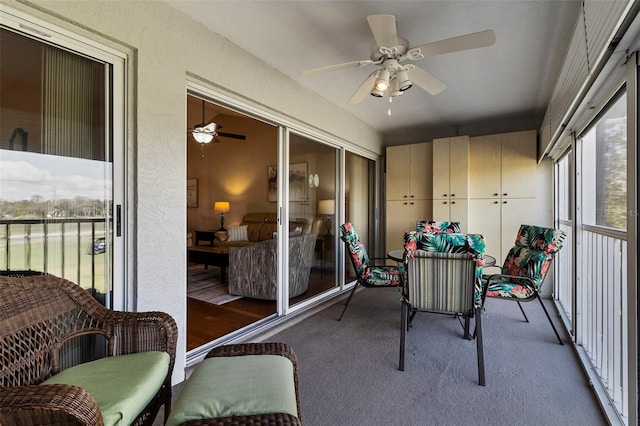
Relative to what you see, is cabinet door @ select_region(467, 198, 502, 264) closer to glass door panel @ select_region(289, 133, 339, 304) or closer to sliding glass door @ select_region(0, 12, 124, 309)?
glass door panel @ select_region(289, 133, 339, 304)

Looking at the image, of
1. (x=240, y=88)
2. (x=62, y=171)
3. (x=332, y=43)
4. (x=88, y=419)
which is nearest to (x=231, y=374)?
(x=88, y=419)

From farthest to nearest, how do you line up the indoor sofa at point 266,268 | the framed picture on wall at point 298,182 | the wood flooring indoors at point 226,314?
the indoor sofa at point 266,268 → the framed picture on wall at point 298,182 → the wood flooring indoors at point 226,314

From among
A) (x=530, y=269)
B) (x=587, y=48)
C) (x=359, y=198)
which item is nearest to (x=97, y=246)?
(x=587, y=48)

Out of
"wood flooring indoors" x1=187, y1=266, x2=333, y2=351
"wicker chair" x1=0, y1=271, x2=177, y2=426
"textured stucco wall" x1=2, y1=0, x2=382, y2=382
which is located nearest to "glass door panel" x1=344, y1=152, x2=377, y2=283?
"wood flooring indoors" x1=187, y1=266, x2=333, y2=351

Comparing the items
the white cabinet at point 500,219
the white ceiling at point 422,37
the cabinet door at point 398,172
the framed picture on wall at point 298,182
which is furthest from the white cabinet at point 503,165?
the framed picture on wall at point 298,182

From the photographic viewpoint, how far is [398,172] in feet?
16.6

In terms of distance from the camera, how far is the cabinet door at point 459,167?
14.4 ft

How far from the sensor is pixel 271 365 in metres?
1.30

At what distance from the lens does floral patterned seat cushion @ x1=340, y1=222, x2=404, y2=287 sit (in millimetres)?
3078

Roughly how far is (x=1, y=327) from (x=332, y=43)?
8.42 ft

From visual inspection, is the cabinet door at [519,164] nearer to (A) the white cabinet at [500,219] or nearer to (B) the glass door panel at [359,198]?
(A) the white cabinet at [500,219]

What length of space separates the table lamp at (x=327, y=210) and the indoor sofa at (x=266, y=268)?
327 millimetres

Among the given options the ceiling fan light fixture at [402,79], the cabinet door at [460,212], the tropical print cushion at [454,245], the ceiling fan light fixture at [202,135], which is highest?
the ceiling fan light fixture at [202,135]

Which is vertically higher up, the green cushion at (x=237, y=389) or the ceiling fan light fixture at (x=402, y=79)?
the ceiling fan light fixture at (x=402, y=79)
